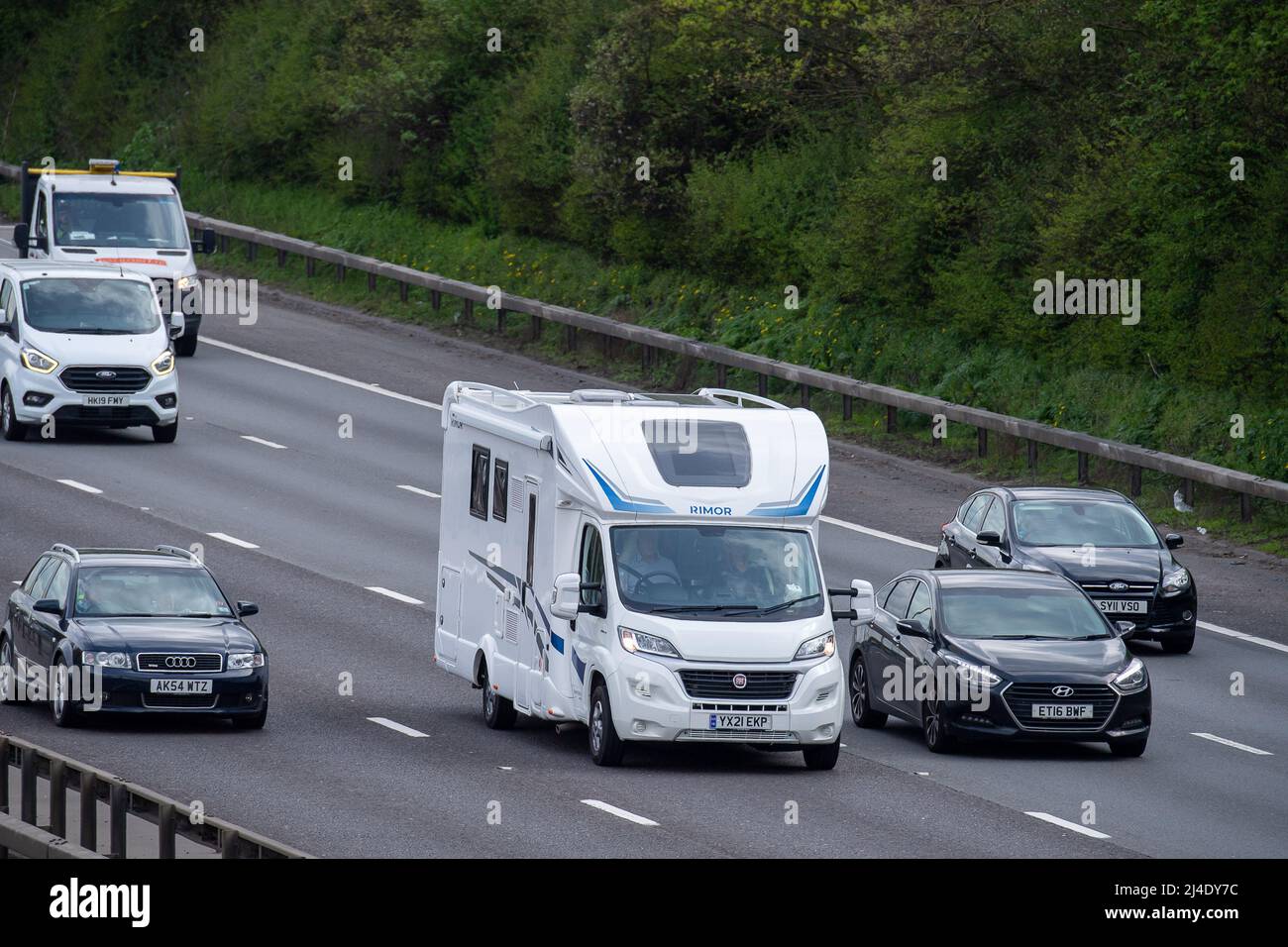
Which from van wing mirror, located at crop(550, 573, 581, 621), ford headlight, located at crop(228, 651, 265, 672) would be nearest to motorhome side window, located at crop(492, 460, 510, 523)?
van wing mirror, located at crop(550, 573, 581, 621)

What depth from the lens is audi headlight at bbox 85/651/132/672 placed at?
63.3 ft

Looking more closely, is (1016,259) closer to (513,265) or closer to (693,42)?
(693,42)

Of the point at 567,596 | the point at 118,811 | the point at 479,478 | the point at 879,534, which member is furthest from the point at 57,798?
the point at 879,534

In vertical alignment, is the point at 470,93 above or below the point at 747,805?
above

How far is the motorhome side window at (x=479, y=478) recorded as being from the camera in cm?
2089

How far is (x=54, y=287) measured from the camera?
3397 centimetres

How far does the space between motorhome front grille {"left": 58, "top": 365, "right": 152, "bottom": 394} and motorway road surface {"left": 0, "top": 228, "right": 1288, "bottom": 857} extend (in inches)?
38.3

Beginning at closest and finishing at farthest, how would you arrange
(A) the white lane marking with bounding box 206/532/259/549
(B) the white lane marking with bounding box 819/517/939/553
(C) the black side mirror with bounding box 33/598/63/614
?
(C) the black side mirror with bounding box 33/598/63/614 < (A) the white lane marking with bounding box 206/532/259/549 < (B) the white lane marking with bounding box 819/517/939/553

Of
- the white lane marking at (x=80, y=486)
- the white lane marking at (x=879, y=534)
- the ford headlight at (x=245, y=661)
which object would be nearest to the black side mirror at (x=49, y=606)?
the ford headlight at (x=245, y=661)

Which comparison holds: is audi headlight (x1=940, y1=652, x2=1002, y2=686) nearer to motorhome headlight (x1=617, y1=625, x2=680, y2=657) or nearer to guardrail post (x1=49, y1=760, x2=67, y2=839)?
motorhome headlight (x1=617, y1=625, x2=680, y2=657)

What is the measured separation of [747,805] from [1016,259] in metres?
20.6

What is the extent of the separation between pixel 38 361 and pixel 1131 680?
18.7 meters
